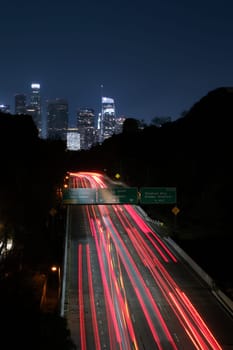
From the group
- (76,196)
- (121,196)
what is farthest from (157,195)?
(76,196)

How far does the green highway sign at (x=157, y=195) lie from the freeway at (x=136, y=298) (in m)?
4.10

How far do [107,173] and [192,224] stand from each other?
242 ft

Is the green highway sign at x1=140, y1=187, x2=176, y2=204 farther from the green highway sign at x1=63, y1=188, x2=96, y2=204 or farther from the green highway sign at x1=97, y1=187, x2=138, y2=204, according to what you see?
the green highway sign at x1=63, y1=188, x2=96, y2=204

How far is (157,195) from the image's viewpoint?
39.6 m

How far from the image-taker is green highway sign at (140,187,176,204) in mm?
39219

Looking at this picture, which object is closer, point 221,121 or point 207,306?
point 207,306

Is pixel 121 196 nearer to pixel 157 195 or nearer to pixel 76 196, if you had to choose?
pixel 157 195

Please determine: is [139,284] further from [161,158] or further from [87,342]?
[161,158]

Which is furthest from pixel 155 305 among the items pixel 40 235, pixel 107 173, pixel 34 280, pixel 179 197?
pixel 107 173

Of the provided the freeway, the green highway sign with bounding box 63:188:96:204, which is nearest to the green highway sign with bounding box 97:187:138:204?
the green highway sign with bounding box 63:188:96:204

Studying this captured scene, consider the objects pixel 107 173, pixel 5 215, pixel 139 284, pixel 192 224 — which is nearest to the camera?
pixel 139 284

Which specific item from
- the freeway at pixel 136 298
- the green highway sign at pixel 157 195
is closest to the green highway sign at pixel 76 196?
the freeway at pixel 136 298

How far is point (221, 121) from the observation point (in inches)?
2482

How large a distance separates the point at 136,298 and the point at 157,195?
13391mm
